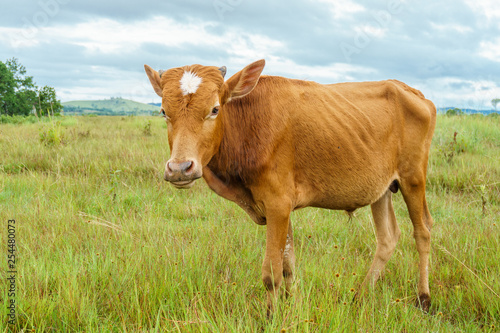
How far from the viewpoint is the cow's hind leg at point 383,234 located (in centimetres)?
406

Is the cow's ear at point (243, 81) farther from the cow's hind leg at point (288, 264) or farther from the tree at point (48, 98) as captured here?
the tree at point (48, 98)

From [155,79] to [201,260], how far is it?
5.61 feet

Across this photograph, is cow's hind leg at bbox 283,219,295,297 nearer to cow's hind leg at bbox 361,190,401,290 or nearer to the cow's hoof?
cow's hind leg at bbox 361,190,401,290

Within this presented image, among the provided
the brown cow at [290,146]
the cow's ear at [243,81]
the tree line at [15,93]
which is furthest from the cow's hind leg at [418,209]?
the tree line at [15,93]

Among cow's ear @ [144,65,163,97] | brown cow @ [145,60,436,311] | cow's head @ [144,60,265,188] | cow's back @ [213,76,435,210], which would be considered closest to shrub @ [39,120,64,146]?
cow's ear @ [144,65,163,97]

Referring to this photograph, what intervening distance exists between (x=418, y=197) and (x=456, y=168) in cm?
376

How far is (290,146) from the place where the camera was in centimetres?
335

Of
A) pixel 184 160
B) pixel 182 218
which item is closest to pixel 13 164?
pixel 182 218

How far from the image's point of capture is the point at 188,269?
3.44 metres

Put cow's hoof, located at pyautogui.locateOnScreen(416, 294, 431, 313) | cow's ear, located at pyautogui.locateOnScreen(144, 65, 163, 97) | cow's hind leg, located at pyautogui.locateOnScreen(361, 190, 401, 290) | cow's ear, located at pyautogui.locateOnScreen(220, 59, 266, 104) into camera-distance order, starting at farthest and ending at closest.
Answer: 1. cow's hind leg, located at pyautogui.locateOnScreen(361, 190, 401, 290)
2. cow's hoof, located at pyautogui.locateOnScreen(416, 294, 431, 313)
3. cow's ear, located at pyautogui.locateOnScreen(144, 65, 163, 97)
4. cow's ear, located at pyautogui.locateOnScreen(220, 59, 266, 104)

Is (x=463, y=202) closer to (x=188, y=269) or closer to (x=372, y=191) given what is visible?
(x=372, y=191)

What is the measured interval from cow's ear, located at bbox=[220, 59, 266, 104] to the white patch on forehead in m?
0.27

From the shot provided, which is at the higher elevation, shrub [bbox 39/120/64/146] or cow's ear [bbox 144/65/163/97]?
cow's ear [bbox 144/65/163/97]

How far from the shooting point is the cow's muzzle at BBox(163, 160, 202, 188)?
8.29 ft
